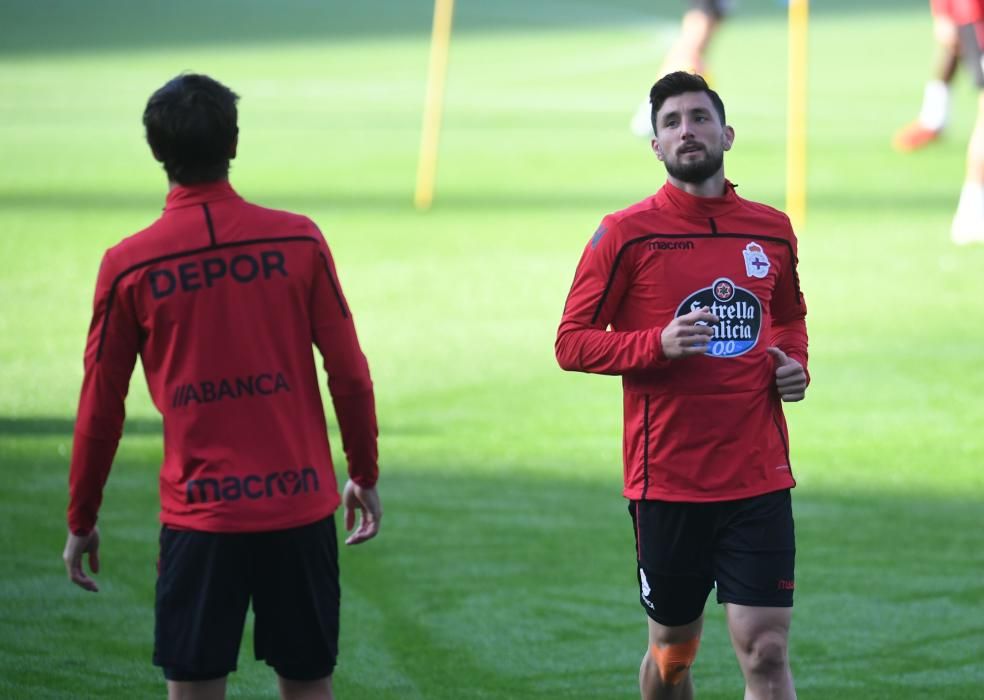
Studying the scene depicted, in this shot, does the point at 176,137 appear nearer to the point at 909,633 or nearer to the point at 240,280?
the point at 240,280

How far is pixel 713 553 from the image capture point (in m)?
5.18

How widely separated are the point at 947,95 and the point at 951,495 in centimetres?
1034

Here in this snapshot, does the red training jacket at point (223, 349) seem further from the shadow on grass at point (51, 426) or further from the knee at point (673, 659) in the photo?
the shadow on grass at point (51, 426)

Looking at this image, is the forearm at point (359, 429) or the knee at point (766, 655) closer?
the forearm at point (359, 429)

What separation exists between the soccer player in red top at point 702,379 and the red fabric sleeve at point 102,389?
4.44 feet

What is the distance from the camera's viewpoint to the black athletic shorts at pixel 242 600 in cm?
439

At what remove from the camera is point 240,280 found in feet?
14.2

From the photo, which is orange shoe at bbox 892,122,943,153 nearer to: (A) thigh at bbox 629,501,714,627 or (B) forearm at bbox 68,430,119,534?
(A) thigh at bbox 629,501,714,627

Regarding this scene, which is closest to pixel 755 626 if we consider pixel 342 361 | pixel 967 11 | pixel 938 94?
pixel 342 361

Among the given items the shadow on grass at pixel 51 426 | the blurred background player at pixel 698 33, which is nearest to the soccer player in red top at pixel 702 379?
the shadow on grass at pixel 51 426

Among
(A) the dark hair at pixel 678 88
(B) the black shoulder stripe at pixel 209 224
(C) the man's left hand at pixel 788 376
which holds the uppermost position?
(A) the dark hair at pixel 678 88

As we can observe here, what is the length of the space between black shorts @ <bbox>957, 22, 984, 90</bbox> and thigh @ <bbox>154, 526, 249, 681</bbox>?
1199 centimetres

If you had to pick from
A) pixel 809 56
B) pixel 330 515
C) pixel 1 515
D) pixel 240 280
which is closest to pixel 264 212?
pixel 240 280

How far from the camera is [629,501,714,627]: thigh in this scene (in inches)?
202
